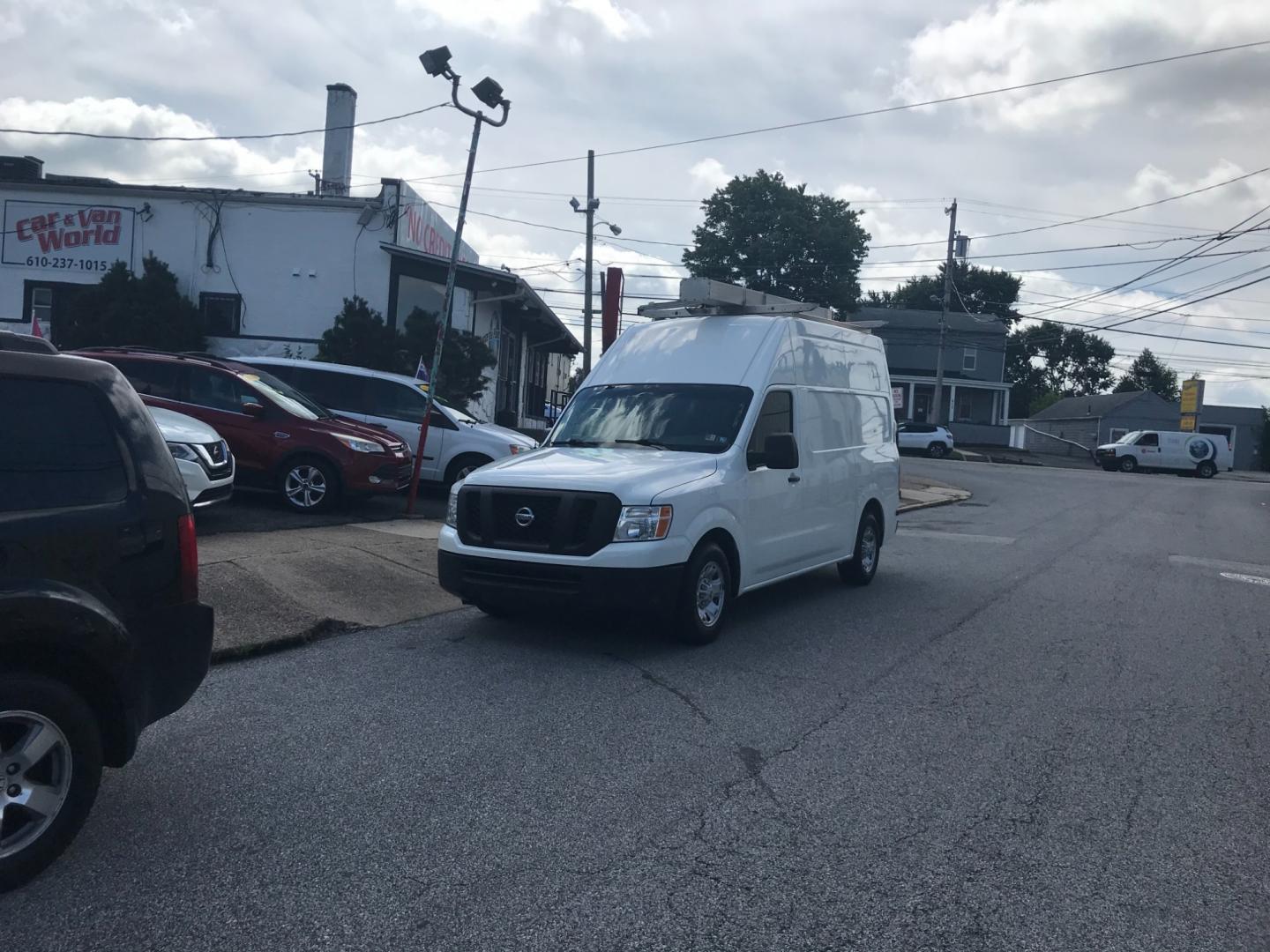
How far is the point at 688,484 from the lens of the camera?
25.6 feet

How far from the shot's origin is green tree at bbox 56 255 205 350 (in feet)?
74.2

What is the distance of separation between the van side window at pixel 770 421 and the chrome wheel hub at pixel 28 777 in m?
5.53

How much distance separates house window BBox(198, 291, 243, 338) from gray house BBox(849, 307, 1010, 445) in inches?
1762

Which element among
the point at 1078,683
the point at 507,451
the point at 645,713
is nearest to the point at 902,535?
the point at 507,451

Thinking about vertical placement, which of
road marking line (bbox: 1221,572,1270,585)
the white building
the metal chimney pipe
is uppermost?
the metal chimney pipe

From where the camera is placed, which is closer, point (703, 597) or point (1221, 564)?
point (703, 597)

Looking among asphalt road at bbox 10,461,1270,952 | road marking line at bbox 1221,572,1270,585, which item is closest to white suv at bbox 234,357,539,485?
asphalt road at bbox 10,461,1270,952

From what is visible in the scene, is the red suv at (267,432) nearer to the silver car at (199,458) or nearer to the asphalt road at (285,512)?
the asphalt road at (285,512)

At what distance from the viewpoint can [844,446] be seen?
10.5 metres

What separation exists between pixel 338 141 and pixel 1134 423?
190 feet

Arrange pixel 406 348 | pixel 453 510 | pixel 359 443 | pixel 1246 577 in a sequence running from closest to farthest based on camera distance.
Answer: pixel 453 510
pixel 1246 577
pixel 359 443
pixel 406 348

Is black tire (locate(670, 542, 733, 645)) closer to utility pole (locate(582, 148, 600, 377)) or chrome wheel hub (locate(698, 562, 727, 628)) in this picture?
chrome wheel hub (locate(698, 562, 727, 628))

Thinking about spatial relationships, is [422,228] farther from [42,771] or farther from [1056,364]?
[1056,364]

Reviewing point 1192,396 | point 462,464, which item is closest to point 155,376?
point 462,464
